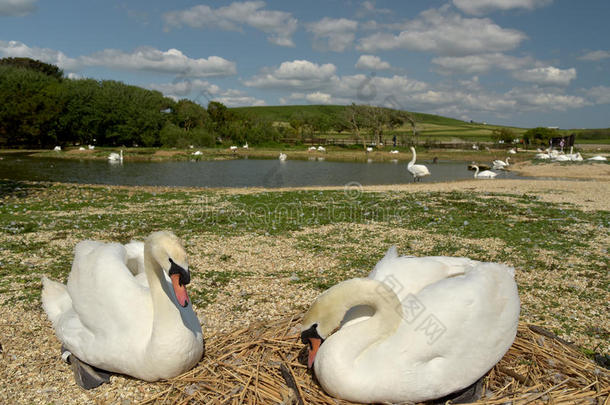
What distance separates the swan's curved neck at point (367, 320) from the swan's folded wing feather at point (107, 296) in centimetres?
209

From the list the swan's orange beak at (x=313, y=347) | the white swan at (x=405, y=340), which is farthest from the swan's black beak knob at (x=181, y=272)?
the swan's orange beak at (x=313, y=347)

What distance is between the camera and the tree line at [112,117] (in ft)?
222

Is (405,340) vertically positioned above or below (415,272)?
below

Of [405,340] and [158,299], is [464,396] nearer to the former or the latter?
[405,340]

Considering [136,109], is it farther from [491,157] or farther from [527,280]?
[527,280]

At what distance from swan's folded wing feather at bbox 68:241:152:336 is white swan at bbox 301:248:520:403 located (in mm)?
1848

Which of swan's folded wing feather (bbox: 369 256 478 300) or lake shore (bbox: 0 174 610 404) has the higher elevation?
swan's folded wing feather (bbox: 369 256 478 300)

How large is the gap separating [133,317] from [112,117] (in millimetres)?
83843

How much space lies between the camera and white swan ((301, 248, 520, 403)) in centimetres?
349

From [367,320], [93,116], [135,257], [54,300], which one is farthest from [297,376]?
[93,116]

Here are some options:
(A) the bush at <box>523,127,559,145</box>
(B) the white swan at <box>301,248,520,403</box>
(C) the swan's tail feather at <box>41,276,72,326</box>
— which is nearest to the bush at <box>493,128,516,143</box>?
(A) the bush at <box>523,127,559,145</box>

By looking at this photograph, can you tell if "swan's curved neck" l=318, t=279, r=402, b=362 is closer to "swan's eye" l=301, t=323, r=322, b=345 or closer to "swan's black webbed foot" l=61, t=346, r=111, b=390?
"swan's eye" l=301, t=323, r=322, b=345

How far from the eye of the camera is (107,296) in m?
4.18

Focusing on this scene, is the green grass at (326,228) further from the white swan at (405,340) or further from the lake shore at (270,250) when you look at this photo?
the white swan at (405,340)
